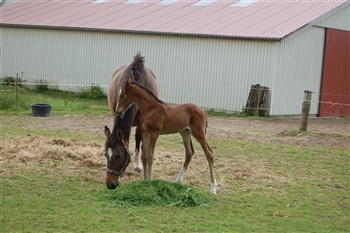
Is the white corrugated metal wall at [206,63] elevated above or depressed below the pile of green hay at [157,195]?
above

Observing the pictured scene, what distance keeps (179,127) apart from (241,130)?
8.55 meters

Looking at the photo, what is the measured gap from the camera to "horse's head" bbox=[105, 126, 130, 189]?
28.9 feet

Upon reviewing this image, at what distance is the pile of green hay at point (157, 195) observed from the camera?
846 centimetres

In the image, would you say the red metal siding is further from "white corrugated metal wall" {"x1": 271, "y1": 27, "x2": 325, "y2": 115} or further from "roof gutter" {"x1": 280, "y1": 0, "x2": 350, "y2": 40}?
"roof gutter" {"x1": 280, "y1": 0, "x2": 350, "y2": 40}

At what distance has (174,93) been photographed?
977 inches

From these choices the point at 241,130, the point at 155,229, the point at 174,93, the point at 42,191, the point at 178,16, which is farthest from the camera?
the point at 178,16

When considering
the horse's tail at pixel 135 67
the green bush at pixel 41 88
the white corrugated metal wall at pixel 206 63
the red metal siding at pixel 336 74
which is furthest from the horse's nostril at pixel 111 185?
the green bush at pixel 41 88

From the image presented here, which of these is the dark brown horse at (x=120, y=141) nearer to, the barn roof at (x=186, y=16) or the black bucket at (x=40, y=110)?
the black bucket at (x=40, y=110)

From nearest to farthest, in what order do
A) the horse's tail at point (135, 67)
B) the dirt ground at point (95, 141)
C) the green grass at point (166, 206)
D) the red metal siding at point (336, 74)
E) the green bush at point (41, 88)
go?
the green grass at point (166, 206) → the horse's tail at point (135, 67) → the dirt ground at point (95, 141) → the red metal siding at point (336, 74) → the green bush at point (41, 88)

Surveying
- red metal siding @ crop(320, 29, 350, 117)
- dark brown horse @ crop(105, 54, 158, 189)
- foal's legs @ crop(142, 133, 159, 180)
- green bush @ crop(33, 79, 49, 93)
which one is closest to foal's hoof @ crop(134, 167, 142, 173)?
dark brown horse @ crop(105, 54, 158, 189)

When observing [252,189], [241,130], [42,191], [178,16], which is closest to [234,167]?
[252,189]

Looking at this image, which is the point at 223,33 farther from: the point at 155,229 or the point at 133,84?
the point at 155,229

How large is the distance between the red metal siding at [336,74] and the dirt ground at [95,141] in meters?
1.32

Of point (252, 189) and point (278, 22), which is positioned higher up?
point (278, 22)
